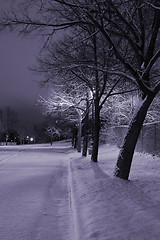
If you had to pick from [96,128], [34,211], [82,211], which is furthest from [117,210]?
[96,128]

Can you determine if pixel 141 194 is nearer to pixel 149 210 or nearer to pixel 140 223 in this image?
pixel 149 210

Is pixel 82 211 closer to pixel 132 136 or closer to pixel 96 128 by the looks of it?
pixel 132 136

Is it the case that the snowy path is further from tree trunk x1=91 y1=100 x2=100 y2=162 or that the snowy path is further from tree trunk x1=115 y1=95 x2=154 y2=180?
tree trunk x1=91 y1=100 x2=100 y2=162

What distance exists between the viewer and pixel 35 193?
681 centimetres

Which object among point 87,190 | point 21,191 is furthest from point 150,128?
point 21,191

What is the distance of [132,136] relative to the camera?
305 inches

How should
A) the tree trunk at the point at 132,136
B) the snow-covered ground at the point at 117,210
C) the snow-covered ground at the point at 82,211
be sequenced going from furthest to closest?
1. the tree trunk at the point at 132,136
2. the snow-covered ground at the point at 82,211
3. the snow-covered ground at the point at 117,210

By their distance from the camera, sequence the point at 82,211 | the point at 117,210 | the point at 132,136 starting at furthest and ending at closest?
the point at 132,136 < the point at 82,211 < the point at 117,210

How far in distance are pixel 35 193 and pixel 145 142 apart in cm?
1139

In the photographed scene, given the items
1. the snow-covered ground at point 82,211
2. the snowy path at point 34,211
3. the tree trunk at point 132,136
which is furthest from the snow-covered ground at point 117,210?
the tree trunk at point 132,136

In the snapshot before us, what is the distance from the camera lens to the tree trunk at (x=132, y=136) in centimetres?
760

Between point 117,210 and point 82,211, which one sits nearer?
point 117,210

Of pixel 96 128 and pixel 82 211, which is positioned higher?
pixel 96 128

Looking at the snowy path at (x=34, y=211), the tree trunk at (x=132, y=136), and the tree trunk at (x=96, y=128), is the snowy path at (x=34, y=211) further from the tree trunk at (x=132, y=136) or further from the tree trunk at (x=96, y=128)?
the tree trunk at (x=96, y=128)
